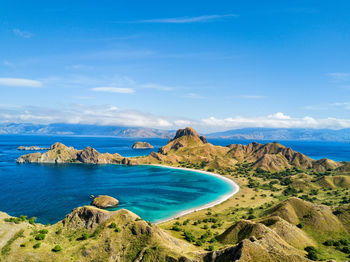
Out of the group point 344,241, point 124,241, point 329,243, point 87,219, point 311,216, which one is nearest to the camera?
point 124,241

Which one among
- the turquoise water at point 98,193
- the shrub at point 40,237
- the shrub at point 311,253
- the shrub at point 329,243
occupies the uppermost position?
the shrub at point 40,237

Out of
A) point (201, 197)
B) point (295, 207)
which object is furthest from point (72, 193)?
point (295, 207)

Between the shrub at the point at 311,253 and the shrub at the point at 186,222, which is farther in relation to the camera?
the shrub at the point at 186,222

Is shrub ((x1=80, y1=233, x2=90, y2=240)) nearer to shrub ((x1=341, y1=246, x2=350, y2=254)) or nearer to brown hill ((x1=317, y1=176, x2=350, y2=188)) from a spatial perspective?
shrub ((x1=341, y1=246, x2=350, y2=254))

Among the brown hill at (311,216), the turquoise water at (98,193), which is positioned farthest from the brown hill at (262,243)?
the turquoise water at (98,193)

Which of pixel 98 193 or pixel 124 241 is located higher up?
pixel 124 241

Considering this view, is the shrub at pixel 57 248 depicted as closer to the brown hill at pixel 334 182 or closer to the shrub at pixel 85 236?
the shrub at pixel 85 236

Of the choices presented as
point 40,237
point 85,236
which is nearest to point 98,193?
point 85,236

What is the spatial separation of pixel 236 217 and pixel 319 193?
8397 cm

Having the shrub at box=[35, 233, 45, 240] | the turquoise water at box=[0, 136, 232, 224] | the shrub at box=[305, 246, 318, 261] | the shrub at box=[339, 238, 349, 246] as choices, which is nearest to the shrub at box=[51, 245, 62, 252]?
the shrub at box=[35, 233, 45, 240]

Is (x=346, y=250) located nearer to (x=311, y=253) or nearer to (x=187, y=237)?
(x=311, y=253)

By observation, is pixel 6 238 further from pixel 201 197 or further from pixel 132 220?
pixel 201 197

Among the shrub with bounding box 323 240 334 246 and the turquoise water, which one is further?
the turquoise water

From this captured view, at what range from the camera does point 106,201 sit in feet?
417
